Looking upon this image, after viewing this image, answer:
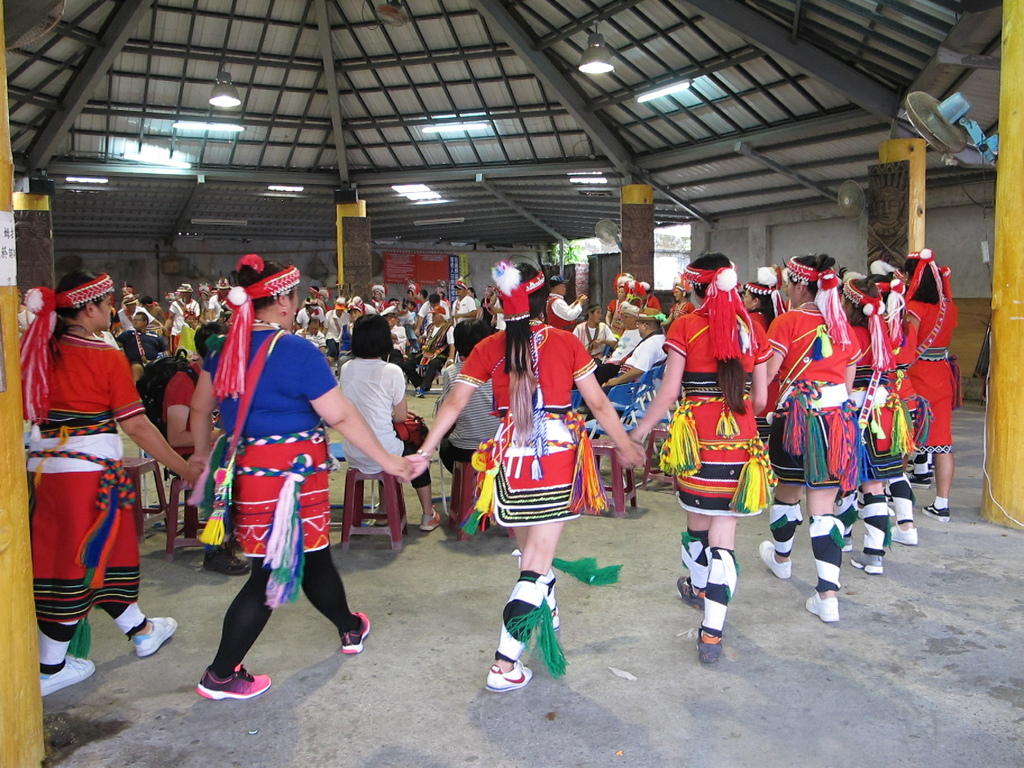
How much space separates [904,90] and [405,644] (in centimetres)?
883

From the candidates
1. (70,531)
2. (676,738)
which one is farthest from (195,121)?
(676,738)

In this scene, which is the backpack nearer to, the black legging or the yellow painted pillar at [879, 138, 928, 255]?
the black legging

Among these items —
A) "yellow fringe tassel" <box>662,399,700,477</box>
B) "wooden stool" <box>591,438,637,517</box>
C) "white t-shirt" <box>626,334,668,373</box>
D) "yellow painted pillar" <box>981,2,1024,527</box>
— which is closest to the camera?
"yellow fringe tassel" <box>662,399,700,477</box>

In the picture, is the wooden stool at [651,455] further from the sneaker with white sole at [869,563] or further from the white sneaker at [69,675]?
the white sneaker at [69,675]

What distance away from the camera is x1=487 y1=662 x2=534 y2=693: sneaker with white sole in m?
2.81

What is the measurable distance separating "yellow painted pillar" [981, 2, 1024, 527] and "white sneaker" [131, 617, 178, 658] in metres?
4.46

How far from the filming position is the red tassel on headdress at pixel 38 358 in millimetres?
2764

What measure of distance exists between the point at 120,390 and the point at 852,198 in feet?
37.3

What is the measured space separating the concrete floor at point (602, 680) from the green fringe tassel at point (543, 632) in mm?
109

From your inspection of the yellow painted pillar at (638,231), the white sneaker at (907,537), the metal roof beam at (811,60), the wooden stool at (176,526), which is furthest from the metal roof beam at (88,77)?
the white sneaker at (907,537)

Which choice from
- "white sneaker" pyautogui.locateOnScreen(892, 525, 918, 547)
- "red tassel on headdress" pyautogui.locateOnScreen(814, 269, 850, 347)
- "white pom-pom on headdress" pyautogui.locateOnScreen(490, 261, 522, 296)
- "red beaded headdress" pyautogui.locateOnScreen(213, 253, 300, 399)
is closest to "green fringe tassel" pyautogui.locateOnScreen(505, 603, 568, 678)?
"white pom-pom on headdress" pyautogui.locateOnScreen(490, 261, 522, 296)

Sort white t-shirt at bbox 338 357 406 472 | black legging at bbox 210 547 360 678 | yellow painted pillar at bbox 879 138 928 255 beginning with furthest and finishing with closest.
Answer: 1. yellow painted pillar at bbox 879 138 928 255
2. white t-shirt at bbox 338 357 406 472
3. black legging at bbox 210 547 360 678

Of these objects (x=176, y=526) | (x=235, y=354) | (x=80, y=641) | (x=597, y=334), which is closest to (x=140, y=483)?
(x=176, y=526)

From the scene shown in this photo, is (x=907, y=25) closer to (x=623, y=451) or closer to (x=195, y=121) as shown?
(x=623, y=451)
